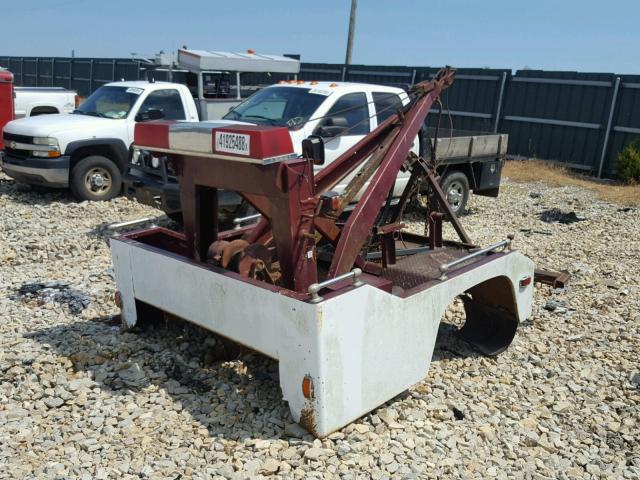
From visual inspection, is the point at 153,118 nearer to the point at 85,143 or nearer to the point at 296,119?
the point at 85,143

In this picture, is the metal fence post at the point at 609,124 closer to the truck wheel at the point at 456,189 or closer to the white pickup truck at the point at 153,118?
the white pickup truck at the point at 153,118

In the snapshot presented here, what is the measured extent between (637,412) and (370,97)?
570 centimetres

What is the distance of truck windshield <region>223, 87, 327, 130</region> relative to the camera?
27.9 feet

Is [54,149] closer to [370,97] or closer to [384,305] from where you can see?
[370,97]

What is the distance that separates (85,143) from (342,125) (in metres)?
4.47

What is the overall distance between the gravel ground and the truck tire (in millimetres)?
4041

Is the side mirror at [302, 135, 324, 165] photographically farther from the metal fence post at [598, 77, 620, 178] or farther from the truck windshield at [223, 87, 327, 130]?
the metal fence post at [598, 77, 620, 178]

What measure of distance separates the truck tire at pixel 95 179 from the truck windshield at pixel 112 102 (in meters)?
0.91

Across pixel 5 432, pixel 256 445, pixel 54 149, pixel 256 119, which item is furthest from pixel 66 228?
pixel 256 445

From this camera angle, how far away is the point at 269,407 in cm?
423

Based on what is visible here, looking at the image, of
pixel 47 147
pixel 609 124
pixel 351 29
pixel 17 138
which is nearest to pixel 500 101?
pixel 609 124

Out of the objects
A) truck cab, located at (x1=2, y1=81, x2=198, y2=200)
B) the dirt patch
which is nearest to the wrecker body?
truck cab, located at (x1=2, y1=81, x2=198, y2=200)

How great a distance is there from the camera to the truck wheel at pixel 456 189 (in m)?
10.5

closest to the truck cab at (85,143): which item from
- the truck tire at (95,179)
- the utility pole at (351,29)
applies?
the truck tire at (95,179)
